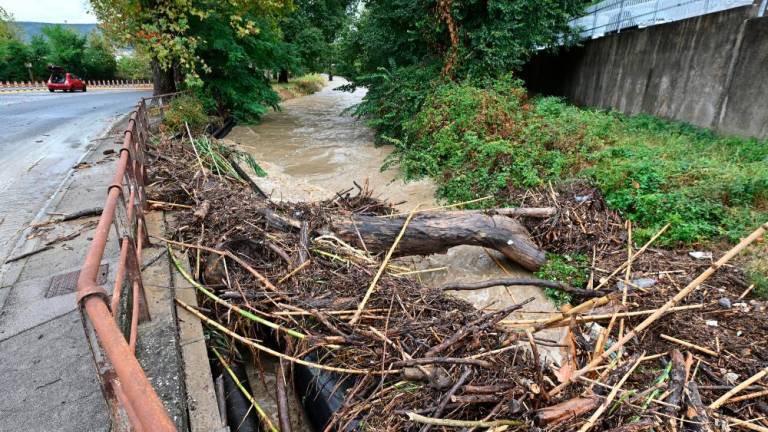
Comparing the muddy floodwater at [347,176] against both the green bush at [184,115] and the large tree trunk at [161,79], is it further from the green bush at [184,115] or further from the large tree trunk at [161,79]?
the large tree trunk at [161,79]

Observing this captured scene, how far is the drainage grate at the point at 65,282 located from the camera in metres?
3.63

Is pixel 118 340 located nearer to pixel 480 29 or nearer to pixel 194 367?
pixel 194 367

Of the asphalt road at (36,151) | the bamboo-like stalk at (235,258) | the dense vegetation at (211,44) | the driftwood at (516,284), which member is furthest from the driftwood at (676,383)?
the dense vegetation at (211,44)

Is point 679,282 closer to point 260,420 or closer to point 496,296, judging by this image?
point 496,296

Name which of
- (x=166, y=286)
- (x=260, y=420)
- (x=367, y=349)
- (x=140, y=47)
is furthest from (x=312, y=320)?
(x=140, y=47)

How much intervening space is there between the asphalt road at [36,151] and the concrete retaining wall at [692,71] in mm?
11432

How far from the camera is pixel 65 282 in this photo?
378 cm

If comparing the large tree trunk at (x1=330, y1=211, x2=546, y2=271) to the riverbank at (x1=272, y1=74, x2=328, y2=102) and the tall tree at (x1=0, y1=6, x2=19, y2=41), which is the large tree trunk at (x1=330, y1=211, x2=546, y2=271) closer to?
the riverbank at (x1=272, y1=74, x2=328, y2=102)

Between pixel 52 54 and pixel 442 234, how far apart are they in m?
45.6

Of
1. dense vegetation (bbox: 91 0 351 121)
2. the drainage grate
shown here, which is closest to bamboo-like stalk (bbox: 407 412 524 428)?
the drainage grate

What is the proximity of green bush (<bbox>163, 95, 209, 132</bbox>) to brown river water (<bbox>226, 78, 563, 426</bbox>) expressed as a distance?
124 cm

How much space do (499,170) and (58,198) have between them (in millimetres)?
7068

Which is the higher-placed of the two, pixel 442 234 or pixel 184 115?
pixel 184 115

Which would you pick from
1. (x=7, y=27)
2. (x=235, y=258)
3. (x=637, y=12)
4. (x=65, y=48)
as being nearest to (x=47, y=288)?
(x=235, y=258)
